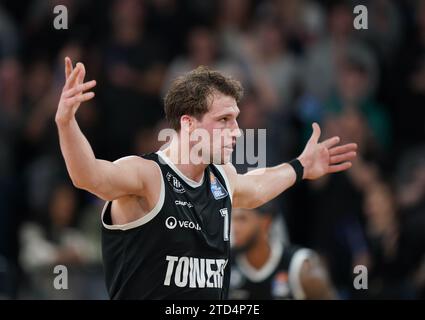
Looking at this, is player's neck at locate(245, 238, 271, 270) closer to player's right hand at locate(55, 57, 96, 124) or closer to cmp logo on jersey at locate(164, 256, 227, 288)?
cmp logo on jersey at locate(164, 256, 227, 288)

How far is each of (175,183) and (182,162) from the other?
7.3 inches

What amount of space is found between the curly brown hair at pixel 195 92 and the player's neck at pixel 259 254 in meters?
2.87

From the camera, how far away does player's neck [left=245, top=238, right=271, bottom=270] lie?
8758mm

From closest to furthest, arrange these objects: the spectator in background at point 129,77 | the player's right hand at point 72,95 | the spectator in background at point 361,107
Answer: the player's right hand at point 72,95
the spectator in background at point 361,107
the spectator in background at point 129,77

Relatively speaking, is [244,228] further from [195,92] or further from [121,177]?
[121,177]

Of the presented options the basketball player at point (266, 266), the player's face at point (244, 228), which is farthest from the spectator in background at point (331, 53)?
the player's face at point (244, 228)

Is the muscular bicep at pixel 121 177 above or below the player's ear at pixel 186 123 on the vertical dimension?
below

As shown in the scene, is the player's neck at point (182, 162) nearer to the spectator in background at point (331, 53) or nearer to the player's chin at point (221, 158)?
the player's chin at point (221, 158)

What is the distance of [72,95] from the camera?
203 inches

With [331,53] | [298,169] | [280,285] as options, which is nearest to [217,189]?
[298,169]

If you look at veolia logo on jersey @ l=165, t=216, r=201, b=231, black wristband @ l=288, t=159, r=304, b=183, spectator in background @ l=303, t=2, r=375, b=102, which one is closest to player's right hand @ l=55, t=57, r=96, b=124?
veolia logo on jersey @ l=165, t=216, r=201, b=231

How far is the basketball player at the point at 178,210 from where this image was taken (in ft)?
19.0

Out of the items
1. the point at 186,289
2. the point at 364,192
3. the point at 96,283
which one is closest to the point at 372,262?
the point at 364,192
